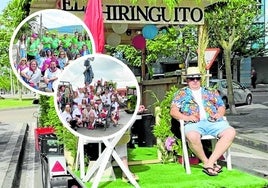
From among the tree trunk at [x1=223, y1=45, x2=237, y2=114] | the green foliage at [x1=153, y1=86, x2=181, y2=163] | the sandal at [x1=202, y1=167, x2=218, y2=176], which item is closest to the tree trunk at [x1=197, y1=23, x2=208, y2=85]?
the green foliage at [x1=153, y1=86, x2=181, y2=163]

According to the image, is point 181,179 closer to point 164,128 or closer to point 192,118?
point 192,118

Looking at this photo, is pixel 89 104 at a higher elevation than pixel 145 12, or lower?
lower

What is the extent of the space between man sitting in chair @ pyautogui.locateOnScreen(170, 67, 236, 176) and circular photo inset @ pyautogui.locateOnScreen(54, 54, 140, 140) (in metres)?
1.29

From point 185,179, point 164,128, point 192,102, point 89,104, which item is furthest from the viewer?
point 164,128

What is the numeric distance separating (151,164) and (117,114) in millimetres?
2112

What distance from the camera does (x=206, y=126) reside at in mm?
6297

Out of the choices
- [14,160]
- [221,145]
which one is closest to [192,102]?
[221,145]

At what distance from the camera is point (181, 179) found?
5.91 m

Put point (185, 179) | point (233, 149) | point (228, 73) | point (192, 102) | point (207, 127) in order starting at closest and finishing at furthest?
1. point (185, 179)
2. point (207, 127)
3. point (192, 102)
4. point (233, 149)
5. point (228, 73)

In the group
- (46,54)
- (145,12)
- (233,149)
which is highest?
(145,12)

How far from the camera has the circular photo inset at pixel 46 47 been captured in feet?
18.4

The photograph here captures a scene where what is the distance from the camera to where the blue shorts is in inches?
246

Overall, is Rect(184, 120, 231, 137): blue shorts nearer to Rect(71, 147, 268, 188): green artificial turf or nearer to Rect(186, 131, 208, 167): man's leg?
Rect(186, 131, 208, 167): man's leg

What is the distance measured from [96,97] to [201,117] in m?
1.82
